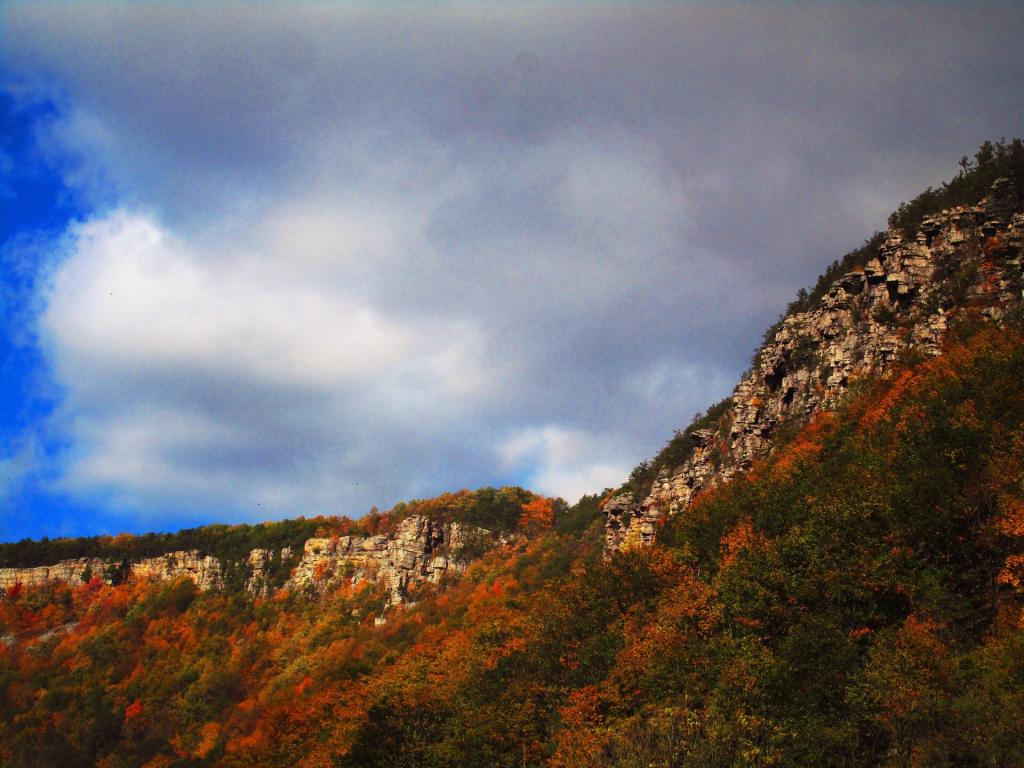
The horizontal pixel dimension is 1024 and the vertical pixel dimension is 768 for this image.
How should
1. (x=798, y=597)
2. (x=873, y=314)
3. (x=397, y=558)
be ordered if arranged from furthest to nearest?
(x=397, y=558) < (x=873, y=314) < (x=798, y=597)

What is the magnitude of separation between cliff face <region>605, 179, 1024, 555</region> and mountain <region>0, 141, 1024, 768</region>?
0.36m

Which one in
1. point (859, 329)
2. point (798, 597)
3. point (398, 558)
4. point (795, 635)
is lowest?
point (795, 635)

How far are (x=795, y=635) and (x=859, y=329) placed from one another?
6906 centimetres

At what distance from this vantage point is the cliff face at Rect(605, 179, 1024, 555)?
276ft

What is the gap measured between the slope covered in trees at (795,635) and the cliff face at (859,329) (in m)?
8.13

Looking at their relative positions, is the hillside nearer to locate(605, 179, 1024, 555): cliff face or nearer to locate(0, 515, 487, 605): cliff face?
locate(605, 179, 1024, 555): cliff face

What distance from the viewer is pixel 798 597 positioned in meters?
44.8

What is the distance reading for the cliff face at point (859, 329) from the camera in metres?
84.0

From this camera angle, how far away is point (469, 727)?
5378 centimetres

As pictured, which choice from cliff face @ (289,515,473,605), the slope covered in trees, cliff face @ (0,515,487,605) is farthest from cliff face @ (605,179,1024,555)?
cliff face @ (289,515,473,605)

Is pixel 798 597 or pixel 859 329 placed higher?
pixel 859 329

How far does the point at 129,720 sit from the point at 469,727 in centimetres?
12638

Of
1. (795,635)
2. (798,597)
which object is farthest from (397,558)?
(795,635)

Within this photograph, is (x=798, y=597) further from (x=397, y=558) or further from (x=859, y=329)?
(x=397, y=558)
